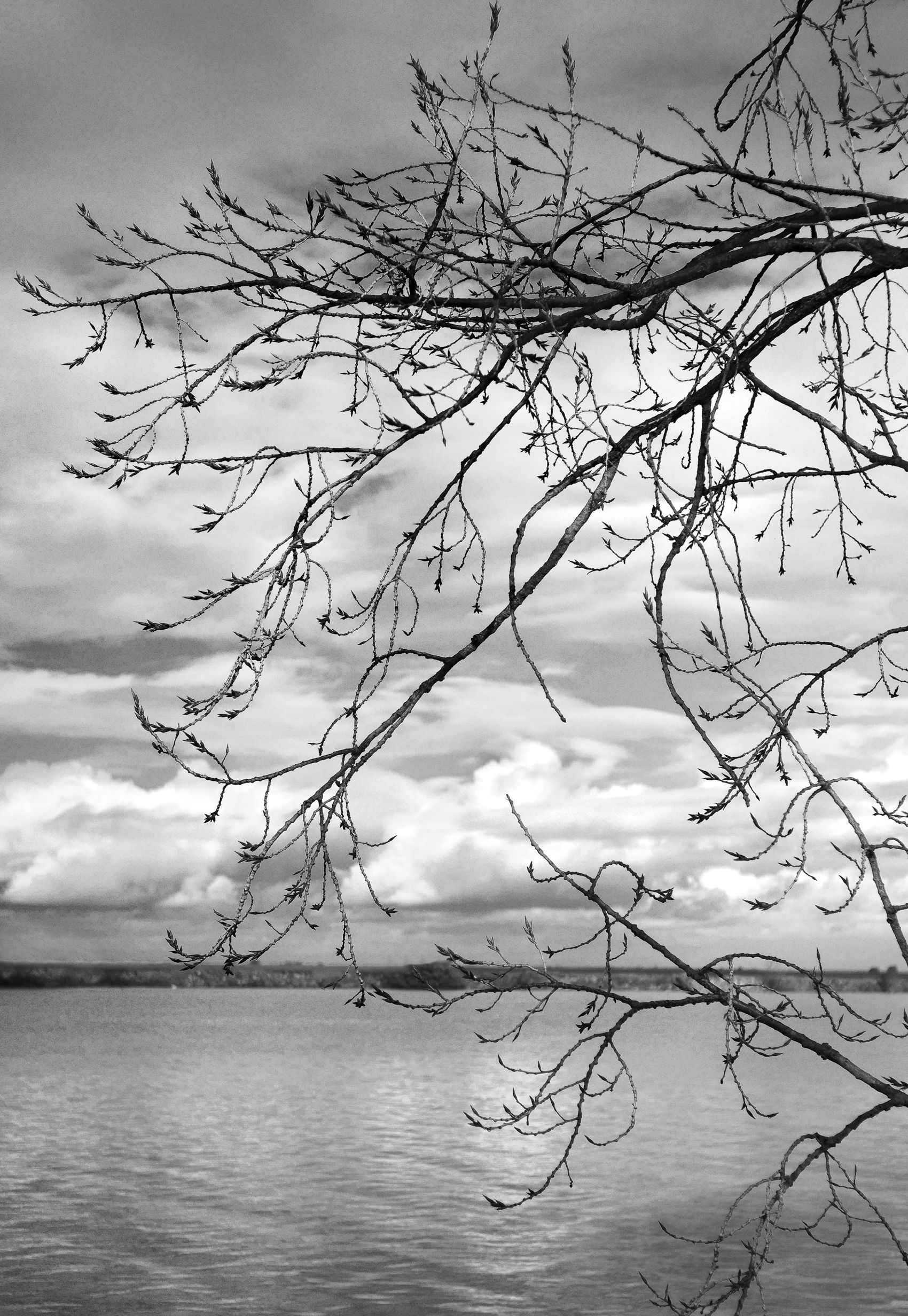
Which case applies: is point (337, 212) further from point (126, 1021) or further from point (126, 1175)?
point (126, 1021)

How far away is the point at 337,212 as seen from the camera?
11.7 feet

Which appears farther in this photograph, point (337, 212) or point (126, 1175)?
point (126, 1175)

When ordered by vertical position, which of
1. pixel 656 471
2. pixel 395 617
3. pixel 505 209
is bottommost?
pixel 395 617

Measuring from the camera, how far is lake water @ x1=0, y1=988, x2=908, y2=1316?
2000 centimetres

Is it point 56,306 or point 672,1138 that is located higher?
point 56,306

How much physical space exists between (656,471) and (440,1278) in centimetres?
1970

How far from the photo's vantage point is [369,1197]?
2814cm

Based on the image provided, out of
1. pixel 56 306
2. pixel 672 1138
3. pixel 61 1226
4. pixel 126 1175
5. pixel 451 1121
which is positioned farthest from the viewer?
pixel 451 1121

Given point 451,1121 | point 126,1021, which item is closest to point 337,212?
point 451,1121

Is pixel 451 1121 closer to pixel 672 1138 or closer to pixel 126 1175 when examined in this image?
pixel 672 1138

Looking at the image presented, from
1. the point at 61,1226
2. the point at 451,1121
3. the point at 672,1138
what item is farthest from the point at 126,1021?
the point at 61,1226

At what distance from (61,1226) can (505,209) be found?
24458mm

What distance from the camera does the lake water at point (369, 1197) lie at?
20000 mm

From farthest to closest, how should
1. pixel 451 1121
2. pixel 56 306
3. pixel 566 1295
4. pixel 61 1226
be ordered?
pixel 451 1121 < pixel 61 1226 < pixel 566 1295 < pixel 56 306
